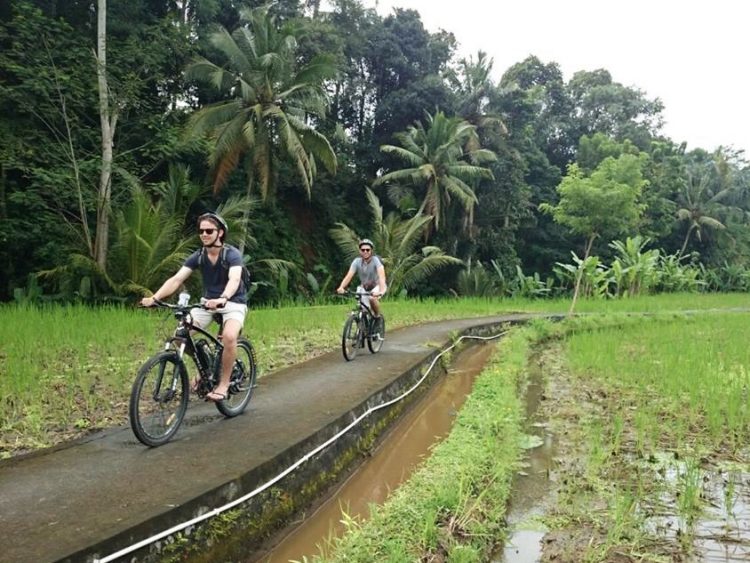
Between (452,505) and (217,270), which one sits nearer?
(452,505)

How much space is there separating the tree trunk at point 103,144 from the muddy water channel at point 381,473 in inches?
357

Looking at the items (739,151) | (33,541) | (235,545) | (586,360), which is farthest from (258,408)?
(739,151)

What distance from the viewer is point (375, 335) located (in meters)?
8.66

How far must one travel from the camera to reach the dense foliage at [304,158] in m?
13.2

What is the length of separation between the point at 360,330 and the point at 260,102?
12682mm

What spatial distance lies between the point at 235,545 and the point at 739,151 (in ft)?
168

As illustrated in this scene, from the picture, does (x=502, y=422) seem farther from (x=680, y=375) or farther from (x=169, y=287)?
(x=169, y=287)

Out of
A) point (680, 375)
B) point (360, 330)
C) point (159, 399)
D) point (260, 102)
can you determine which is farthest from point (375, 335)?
point (260, 102)

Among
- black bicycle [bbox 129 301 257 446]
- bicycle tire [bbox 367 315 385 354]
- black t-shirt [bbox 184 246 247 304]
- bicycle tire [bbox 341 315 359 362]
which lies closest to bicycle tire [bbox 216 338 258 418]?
black bicycle [bbox 129 301 257 446]

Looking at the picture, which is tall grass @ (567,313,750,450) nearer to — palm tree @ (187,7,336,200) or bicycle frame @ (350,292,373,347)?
bicycle frame @ (350,292,373,347)

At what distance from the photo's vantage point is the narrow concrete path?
275 centimetres

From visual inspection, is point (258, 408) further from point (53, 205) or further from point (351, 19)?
point (351, 19)

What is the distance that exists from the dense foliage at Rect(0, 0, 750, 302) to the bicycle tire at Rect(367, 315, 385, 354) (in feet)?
21.3

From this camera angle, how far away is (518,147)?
96.6ft
